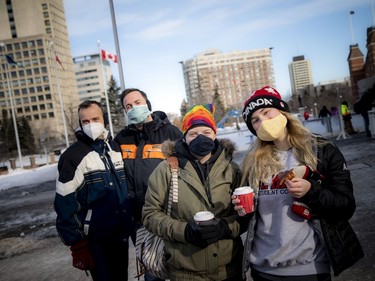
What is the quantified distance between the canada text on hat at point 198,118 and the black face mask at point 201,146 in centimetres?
15

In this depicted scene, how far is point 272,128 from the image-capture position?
7.53 feet

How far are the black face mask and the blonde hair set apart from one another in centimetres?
28

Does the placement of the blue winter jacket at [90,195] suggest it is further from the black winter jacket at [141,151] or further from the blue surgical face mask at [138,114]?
the blue surgical face mask at [138,114]

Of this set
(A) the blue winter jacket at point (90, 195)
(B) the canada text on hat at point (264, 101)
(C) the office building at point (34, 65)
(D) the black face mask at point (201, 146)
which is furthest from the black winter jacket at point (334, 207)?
(C) the office building at point (34, 65)

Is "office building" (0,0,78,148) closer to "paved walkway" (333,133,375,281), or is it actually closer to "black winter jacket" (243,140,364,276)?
"paved walkway" (333,133,375,281)

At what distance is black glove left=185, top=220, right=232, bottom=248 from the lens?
6.86 feet

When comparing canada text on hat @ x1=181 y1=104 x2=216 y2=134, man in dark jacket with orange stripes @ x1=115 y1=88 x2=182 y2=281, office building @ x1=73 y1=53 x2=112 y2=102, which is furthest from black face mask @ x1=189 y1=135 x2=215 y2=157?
office building @ x1=73 y1=53 x2=112 y2=102

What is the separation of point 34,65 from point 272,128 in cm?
12897

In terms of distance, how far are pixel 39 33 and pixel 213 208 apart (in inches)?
5494

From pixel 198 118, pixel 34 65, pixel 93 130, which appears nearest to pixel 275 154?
pixel 198 118

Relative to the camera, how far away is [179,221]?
2.34 meters

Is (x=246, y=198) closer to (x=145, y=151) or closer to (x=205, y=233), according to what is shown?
(x=205, y=233)

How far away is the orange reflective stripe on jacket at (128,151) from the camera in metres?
3.41

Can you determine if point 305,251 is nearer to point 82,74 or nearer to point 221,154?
point 221,154
